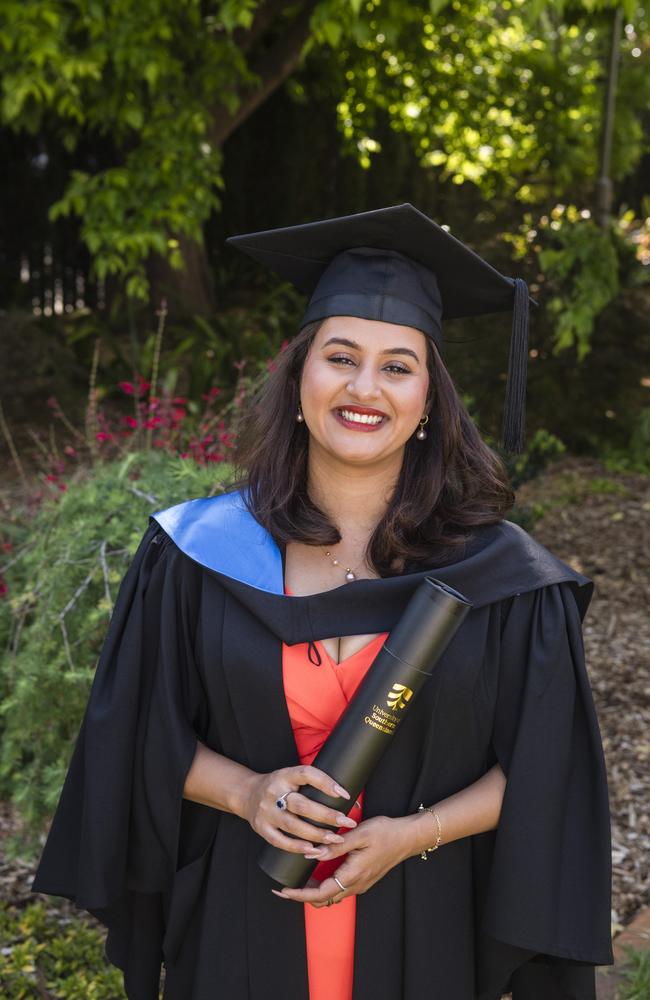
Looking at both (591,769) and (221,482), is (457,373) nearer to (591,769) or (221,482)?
(221,482)

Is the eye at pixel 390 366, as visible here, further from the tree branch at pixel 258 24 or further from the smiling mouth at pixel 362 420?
the tree branch at pixel 258 24

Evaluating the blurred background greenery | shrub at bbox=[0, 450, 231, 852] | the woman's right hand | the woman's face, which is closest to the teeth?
the woman's face

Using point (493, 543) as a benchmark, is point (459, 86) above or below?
above

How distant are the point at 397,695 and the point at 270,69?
21.6 feet

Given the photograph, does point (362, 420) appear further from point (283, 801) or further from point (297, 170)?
point (297, 170)

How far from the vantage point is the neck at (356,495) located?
202 centimetres

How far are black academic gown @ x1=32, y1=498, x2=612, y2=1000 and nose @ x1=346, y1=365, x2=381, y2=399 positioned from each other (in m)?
0.34

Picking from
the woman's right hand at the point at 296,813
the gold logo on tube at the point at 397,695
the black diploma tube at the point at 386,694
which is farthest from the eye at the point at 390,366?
the woman's right hand at the point at 296,813

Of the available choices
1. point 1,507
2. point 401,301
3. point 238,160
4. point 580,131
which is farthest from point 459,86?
point 401,301

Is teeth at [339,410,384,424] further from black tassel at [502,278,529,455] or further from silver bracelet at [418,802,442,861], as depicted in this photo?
silver bracelet at [418,802,442,861]

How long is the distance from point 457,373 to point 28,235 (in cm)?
530

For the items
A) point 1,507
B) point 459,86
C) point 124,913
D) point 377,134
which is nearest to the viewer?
point 124,913

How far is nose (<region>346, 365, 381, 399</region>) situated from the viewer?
185 cm

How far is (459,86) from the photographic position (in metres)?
8.51
